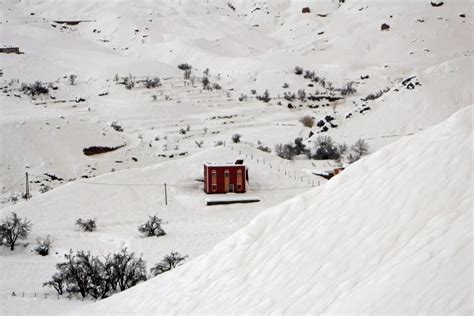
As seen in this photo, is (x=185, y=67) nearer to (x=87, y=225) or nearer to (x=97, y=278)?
(x=87, y=225)

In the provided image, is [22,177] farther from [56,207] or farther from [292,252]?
[292,252]

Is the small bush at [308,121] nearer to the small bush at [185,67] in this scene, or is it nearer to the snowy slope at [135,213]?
the snowy slope at [135,213]

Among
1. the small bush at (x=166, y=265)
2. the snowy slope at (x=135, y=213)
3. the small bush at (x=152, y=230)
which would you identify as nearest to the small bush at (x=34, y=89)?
the snowy slope at (x=135, y=213)

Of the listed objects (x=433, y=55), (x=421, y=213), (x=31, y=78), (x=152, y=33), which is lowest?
(x=421, y=213)

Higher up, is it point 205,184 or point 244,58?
point 244,58

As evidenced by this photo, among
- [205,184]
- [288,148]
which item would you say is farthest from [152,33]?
[205,184]

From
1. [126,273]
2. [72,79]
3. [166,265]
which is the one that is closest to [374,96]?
[72,79]

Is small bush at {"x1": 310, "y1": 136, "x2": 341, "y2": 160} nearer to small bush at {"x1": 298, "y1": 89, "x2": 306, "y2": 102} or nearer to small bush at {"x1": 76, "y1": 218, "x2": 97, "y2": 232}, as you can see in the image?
small bush at {"x1": 298, "y1": 89, "x2": 306, "y2": 102}
